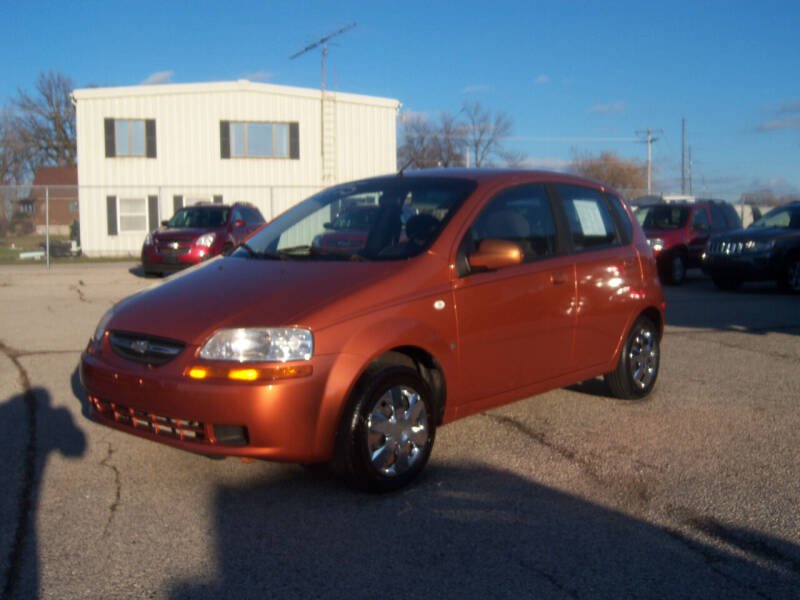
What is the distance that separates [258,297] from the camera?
4.27m

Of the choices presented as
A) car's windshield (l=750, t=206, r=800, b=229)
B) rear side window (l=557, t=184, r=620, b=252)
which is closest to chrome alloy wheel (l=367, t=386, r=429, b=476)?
rear side window (l=557, t=184, r=620, b=252)

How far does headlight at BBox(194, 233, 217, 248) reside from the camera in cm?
1745

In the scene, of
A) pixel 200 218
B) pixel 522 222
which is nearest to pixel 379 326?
pixel 522 222

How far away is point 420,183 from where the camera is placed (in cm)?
536

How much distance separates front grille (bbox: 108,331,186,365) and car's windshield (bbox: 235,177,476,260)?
3.74 ft

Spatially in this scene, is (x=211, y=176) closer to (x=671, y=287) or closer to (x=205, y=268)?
(x=671, y=287)

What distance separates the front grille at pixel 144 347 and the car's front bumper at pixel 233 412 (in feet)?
0.15

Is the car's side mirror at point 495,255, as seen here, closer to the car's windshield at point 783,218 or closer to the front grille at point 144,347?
the front grille at point 144,347

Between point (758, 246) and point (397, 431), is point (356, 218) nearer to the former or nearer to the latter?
point (397, 431)

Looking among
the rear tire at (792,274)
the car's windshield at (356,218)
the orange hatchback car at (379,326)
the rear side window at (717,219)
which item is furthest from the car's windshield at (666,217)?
the car's windshield at (356,218)

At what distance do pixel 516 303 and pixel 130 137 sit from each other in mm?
26259

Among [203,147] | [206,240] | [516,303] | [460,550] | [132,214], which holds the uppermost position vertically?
[203,147]

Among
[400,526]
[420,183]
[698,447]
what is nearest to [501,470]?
[400,526]

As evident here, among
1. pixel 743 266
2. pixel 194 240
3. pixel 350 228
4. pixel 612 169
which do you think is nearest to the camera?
pixel 350 228
